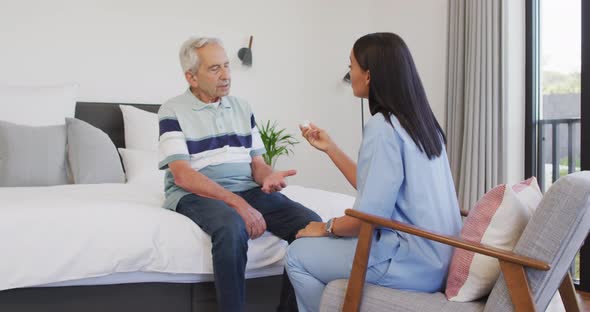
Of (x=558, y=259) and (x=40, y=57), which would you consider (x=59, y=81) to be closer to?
(x=40, y=57)

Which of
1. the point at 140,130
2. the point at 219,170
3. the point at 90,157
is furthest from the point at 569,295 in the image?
the point at 140,130

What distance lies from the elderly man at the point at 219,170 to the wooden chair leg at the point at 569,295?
919 millimetres

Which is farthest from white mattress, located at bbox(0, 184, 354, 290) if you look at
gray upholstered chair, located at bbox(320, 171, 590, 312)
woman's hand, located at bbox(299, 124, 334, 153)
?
gray upholstered chair, located at bbox(320, 171, 590, 312)

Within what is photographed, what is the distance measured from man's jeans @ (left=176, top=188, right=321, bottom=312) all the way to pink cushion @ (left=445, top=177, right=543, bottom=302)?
70 centimetres

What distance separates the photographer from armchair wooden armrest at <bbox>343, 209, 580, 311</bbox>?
54.9 inches

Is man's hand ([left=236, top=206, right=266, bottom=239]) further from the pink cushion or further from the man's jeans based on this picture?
the pink cushion

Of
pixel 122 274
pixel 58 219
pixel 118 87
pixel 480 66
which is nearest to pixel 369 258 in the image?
pixel 122 274

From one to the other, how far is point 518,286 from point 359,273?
16.6 inches

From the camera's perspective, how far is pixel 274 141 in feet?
14.3

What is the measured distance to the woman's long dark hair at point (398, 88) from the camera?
166 centimetres

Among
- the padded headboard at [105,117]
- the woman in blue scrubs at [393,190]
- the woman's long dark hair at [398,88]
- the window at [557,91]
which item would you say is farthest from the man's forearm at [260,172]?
the window at [557,91]

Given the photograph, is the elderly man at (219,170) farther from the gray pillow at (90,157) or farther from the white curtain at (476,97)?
the white curtain at (476,97)

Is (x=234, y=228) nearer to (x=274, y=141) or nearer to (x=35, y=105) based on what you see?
(x=35, y=105)

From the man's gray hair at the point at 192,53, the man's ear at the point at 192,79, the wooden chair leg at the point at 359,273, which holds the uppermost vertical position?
the man's gray hair at the point at 192,53
